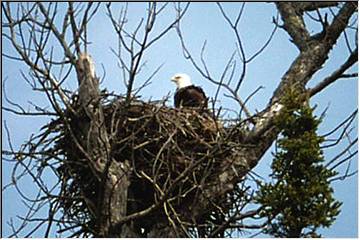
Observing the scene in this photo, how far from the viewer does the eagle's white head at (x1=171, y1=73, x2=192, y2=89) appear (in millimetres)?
10111

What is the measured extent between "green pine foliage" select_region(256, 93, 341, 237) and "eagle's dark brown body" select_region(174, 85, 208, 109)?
3205 mm

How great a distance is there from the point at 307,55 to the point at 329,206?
130 inches

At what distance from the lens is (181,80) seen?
10195mm

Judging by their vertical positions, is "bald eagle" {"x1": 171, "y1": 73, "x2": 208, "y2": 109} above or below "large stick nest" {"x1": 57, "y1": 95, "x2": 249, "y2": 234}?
above

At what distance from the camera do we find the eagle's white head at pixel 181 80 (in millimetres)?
10111

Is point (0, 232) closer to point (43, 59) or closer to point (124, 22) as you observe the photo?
point (43, 59)

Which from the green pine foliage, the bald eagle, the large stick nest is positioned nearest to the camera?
the green pine foliage

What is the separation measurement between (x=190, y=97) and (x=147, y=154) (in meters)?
1.28

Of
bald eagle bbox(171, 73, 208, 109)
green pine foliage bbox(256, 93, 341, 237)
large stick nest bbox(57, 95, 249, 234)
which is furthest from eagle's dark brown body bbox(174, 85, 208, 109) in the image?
green pine foliage bbox(256, 93, 341, 237)

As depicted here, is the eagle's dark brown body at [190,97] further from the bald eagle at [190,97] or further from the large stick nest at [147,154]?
the large stick nest at [147,154]

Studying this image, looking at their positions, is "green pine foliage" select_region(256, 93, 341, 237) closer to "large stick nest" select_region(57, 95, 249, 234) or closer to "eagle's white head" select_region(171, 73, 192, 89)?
"large stick nest" select_region(57, 95, 249, 234)

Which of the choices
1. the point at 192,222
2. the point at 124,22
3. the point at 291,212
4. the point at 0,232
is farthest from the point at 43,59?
the point at 291,212

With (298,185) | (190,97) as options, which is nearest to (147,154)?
(190,97)

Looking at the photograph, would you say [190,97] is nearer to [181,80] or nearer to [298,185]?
[181,80]
